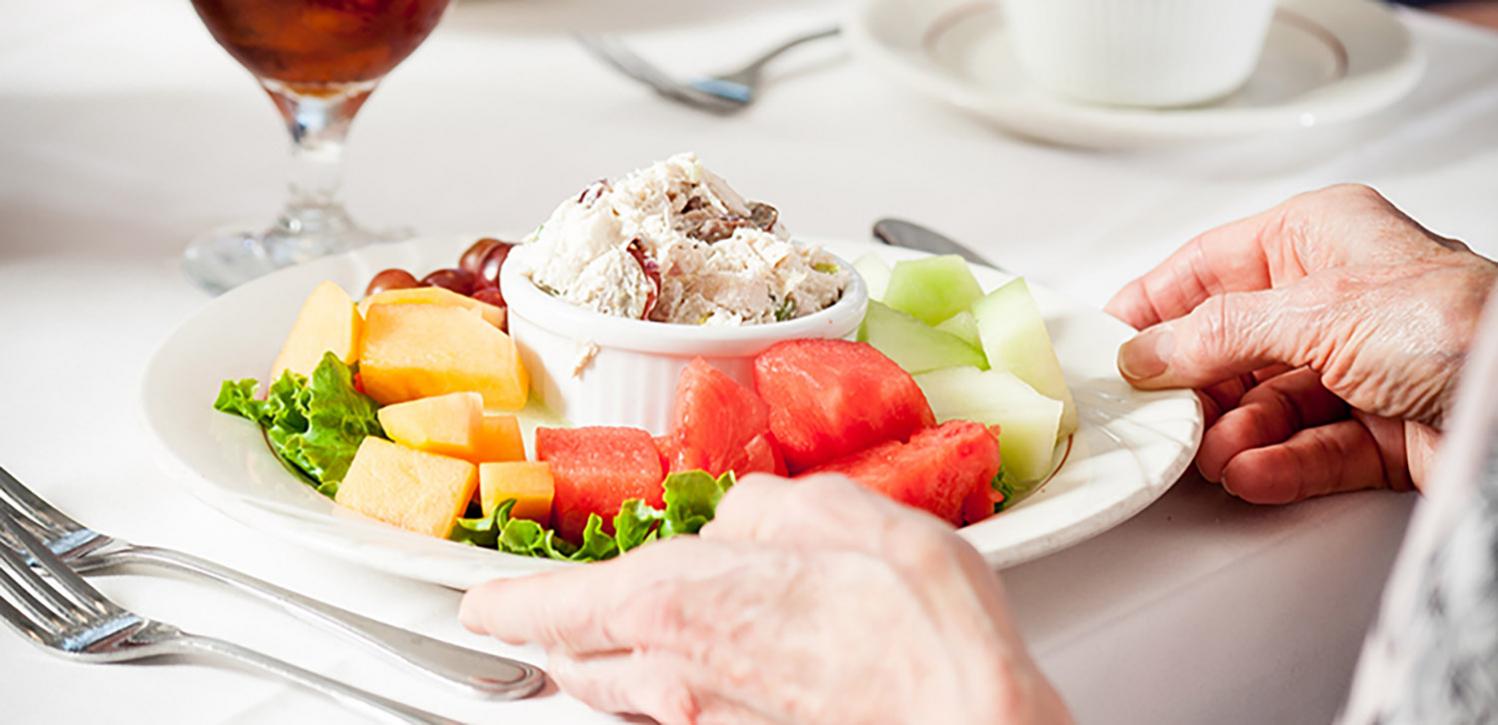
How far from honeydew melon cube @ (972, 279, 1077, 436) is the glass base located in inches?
28.5

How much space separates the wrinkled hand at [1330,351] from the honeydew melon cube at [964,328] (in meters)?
0.12

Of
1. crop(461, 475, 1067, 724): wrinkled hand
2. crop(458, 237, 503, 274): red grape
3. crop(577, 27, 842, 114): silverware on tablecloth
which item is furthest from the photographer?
crop(577, 27, 842, 114): silverware on tablecloth

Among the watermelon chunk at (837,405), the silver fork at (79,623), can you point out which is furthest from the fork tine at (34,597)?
the watermelon chunk at (837,405)

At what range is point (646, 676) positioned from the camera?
790mm

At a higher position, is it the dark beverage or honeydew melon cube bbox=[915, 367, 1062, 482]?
the dark beverage

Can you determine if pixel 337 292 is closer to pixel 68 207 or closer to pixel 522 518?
pixel 522 518

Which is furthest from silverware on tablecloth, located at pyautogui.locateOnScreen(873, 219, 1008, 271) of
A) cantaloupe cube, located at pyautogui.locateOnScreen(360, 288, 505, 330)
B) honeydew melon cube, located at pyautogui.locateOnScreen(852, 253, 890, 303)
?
cantaloupe cube, located at pyautogui.locateOnScreen(360, 288, 505, 330)

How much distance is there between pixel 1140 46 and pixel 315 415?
3.84 feet

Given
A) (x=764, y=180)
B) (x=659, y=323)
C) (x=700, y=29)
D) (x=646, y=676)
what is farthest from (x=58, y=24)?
(x=646, y=676)

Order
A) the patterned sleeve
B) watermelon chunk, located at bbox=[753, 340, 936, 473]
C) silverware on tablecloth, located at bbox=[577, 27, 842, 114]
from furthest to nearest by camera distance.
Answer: silverware on tablecloth, located at bbox=[577, 27, 842, 114] → watermelon chunk, located at bbox=[753, 340, 936, 473] → the patterned sleeve

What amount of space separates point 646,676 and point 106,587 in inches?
15.9

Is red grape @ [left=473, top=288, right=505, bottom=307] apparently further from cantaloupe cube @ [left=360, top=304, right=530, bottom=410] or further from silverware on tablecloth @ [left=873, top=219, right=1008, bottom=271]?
silverware on tablecloth @ [left=873, top=219, right=1008, bottom=271]

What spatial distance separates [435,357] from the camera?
1170 mm

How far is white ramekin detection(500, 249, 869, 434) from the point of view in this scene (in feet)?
3.74
